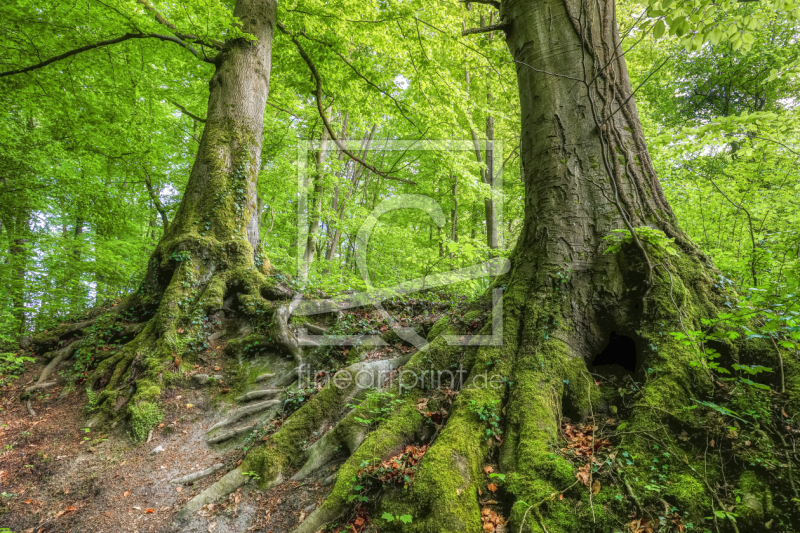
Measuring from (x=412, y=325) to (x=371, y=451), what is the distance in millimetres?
2411

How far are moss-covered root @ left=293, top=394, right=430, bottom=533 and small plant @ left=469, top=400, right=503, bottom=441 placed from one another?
1.96ft

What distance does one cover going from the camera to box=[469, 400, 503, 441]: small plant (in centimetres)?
280

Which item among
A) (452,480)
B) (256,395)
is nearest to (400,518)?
(452,480)

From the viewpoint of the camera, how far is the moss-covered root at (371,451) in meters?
2.69

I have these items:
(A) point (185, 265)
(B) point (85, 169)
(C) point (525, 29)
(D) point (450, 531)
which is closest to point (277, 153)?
(B) point (85, 169)

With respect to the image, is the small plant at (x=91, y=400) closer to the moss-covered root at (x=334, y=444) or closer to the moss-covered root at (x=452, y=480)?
the moss-covered root at (x=334, y=444)

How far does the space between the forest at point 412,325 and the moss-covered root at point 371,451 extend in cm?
3

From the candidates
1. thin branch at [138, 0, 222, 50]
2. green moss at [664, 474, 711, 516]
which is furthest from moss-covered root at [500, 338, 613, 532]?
thin branch at [138, 0, 222, 50]

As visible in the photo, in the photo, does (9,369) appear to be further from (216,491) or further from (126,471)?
(216,491)

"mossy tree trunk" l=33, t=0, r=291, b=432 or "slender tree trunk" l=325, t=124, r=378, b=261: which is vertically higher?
"slender tree trunk" l=325, t=124, r=378, b=261

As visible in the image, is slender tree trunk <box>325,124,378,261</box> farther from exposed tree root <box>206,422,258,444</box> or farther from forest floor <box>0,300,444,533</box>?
exposed tree root <box>206,422,258,444</box>

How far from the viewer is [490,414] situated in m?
2.85

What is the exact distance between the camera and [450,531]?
7.20ft

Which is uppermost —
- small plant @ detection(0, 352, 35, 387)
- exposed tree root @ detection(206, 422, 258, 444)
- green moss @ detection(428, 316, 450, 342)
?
green moss @ detection(428, 316, 450, 342)
